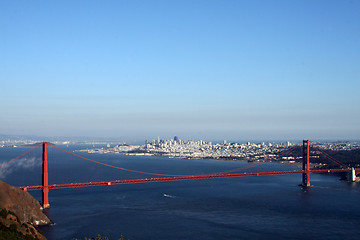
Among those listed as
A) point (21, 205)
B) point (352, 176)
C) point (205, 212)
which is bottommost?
point (205, 212)

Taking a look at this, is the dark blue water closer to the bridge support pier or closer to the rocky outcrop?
the rocky outcrop

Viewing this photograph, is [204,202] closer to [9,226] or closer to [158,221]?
[158,221]

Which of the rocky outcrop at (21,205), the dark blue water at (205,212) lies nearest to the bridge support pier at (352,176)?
the dark blue water at (205,212)

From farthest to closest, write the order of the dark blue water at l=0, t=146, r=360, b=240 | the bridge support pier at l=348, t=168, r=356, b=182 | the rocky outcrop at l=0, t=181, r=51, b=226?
the bridge support pier at l=348, t=168, r=356, b=182
the dark blue water at l=0, t=146, r=360, b=240
the rocky outcrop at l=0, t=181, r=51, b=226

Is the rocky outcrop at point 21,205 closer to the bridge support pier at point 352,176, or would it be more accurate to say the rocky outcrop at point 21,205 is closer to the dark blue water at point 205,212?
the dark blue water at point 205,212

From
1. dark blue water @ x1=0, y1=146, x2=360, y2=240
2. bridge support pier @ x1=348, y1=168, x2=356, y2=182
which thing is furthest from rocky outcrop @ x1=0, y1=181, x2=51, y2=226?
bridge support pier @ x1=348, y1=168, x2=356, y2=182

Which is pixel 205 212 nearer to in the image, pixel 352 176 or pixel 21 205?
pixel 21 205

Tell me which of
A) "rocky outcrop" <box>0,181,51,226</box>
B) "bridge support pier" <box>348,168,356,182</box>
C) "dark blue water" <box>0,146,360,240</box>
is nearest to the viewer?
"rocky outcrop" <box>0,181,51,226</box>

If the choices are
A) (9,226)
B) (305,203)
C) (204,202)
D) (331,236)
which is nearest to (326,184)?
(305,203)

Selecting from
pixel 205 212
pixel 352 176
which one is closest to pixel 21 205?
pixel 205 212
